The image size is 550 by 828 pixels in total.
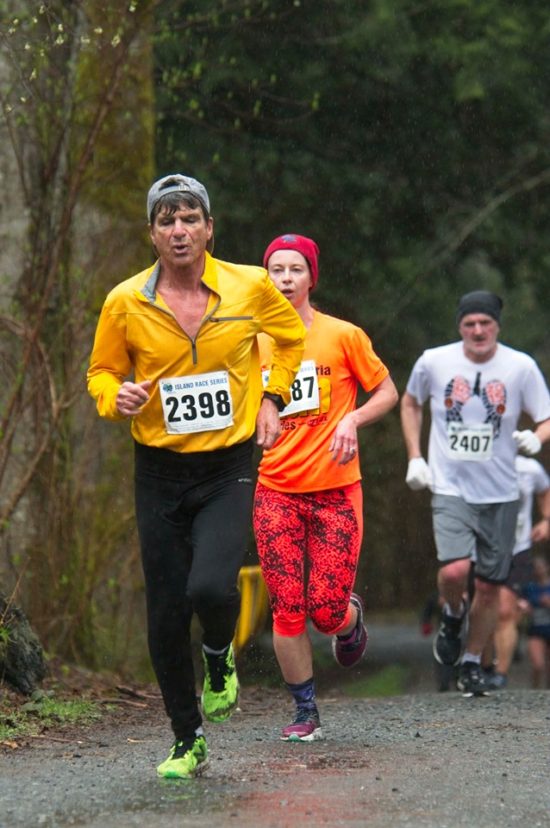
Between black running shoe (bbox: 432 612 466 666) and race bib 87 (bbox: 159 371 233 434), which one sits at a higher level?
race bib 87 (bbox: 159 371 233 434)

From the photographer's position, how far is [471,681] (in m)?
10.3

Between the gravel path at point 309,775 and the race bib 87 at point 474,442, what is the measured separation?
153cm

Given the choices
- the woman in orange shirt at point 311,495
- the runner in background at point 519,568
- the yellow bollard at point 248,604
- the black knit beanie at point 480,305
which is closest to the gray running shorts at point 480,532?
the black knit beanie at point 480,305

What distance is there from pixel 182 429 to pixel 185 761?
118cm

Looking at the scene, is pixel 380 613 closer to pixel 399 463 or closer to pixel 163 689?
pixel 399 463

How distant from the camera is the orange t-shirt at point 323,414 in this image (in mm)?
7969

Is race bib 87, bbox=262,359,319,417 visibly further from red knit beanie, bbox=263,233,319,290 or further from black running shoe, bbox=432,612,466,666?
black running shoe, bbox=432,612,466,666

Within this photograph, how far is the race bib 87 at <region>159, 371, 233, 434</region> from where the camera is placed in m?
6.43

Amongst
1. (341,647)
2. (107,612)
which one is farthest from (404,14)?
(341,647)

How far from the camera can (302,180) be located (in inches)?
664

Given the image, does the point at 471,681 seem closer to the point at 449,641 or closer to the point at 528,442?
the point at 449,641

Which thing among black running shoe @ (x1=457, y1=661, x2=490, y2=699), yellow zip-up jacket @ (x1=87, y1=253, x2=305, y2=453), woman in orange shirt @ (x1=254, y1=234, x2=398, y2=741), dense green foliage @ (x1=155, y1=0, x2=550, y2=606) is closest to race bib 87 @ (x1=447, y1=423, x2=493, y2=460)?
black running shoe @ (x1=457, y1=661, x2=490, y2=699)

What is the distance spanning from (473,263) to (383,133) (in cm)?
210

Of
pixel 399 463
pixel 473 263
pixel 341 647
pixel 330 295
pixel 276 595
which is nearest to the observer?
pixel 276 595
